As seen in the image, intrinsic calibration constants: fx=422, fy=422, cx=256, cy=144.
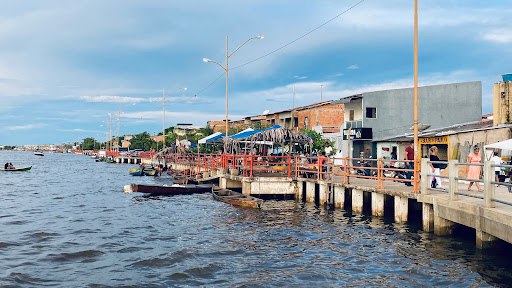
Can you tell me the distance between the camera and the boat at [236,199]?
20.9m

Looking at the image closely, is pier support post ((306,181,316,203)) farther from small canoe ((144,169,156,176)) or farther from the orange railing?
small canoe ((144,169,156,176))

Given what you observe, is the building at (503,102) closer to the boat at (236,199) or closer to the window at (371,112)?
the window at (371,112)

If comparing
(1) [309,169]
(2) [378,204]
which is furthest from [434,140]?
(2) [378,204]

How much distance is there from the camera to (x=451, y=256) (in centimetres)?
1195

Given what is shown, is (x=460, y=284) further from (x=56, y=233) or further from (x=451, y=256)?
(x=56, y=233)

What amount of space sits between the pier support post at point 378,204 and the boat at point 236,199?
5.63m

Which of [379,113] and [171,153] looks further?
[171,153]

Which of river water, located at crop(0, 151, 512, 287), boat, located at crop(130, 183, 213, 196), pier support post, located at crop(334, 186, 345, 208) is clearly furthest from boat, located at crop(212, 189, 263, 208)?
pier support post, located at crop(334, 186, 345, 208)

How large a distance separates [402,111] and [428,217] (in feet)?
77.7

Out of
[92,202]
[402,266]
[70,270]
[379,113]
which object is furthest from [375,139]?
[70,270]

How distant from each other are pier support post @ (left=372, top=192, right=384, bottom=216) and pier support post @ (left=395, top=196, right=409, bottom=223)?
1.30m

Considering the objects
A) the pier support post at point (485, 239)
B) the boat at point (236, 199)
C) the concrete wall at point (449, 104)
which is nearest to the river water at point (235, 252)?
the pier support post at point (485, 239)

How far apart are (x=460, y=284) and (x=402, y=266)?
176cm

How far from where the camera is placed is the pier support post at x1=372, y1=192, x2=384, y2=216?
1764 centimetres
